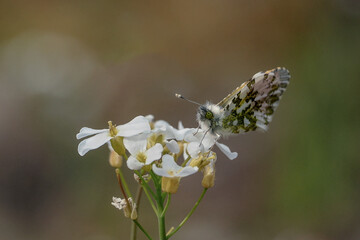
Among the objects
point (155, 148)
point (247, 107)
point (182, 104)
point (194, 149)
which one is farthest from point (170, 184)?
point (182, 104)

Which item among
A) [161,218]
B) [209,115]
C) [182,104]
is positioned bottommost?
[161,218]

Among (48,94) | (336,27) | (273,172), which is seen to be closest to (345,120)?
(273,172)

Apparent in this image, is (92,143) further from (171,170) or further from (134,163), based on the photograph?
(171,170)

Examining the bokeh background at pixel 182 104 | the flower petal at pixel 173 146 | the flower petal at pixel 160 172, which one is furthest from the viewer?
the bokeh background at pixel 182 104

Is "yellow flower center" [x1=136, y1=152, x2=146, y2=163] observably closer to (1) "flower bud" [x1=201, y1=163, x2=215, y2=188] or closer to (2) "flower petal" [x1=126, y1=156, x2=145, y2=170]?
(2) "flower petal" [x1=126, y1=156, x2=145, y2=170]

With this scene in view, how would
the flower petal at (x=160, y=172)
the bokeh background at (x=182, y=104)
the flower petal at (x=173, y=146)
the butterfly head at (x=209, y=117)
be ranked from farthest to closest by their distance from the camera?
the bokeh background at (x=182, y=104)
the butterfly head at (x=209, y=117)
the flower petal at (x=173, y=146)
the flower petal at (x=160, y=172)

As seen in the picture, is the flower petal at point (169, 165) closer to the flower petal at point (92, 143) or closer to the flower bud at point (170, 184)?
the flower bud at point (170, 184)

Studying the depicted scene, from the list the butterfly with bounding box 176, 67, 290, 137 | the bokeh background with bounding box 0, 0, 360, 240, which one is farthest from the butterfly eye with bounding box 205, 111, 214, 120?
the bokeh background with bounding box 0, 0, 360, 240

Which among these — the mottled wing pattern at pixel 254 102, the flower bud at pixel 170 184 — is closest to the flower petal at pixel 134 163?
the flower bud at pixel 170 184
